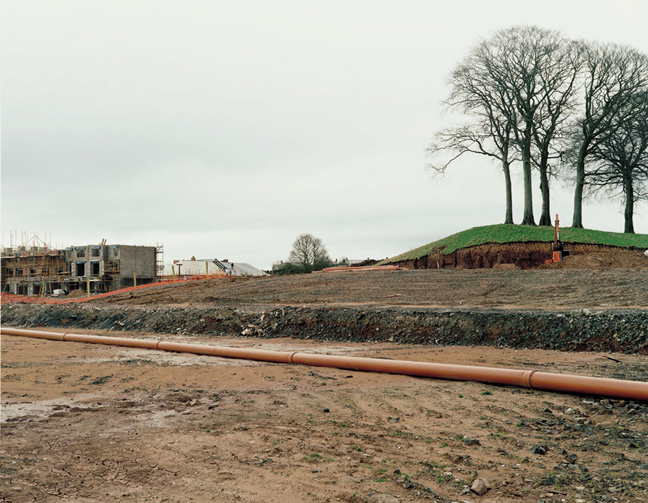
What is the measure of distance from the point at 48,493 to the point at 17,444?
142cm

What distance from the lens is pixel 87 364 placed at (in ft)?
32.9

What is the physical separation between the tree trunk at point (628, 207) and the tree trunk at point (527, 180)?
9133mm

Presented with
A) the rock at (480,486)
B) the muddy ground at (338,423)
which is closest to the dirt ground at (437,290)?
the muddy ground at (338,423)

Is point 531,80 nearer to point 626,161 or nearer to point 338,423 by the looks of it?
point 626,161

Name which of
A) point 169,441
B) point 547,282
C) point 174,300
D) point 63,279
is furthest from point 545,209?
point 63,279

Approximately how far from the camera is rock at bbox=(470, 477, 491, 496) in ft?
12.8

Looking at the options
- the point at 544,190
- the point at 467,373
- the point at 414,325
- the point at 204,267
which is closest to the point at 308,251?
the point at 204,267

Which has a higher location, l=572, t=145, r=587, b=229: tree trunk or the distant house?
l=572, t=145, r=587, b=229: tree trunk

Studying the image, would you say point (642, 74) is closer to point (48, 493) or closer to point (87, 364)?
point (87, 364)

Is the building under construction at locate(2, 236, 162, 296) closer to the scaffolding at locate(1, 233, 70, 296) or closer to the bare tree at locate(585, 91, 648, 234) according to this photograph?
the scaffolding at locate(1, 233, 70, 296)

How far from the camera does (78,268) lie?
61.6 m

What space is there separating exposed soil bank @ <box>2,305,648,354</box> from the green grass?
17389 millimetres

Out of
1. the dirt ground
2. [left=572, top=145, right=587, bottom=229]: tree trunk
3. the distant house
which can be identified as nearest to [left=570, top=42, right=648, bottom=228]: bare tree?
[left=572, top=145, right=587, bottom=229]: tree trunk

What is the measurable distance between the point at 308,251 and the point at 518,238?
3280 cm
